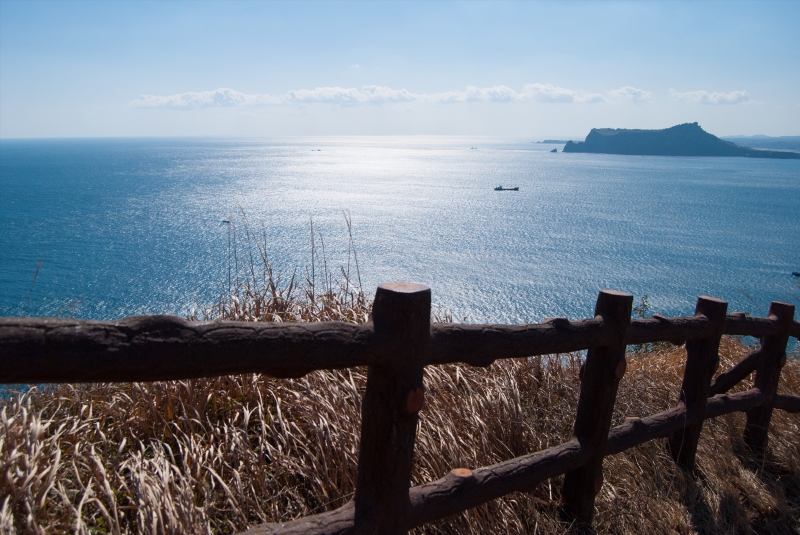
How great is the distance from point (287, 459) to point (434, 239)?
43.7 meters

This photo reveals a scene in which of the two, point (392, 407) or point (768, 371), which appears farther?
point (768, 371)

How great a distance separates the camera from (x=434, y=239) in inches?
1817

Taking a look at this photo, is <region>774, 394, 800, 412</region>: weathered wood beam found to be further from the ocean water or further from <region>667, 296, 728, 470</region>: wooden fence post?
the ocean water

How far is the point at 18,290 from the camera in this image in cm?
2988

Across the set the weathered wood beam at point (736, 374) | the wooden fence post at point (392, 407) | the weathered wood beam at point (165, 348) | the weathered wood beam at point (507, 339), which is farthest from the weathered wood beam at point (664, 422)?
the weathered wood beam at point (165, 348)

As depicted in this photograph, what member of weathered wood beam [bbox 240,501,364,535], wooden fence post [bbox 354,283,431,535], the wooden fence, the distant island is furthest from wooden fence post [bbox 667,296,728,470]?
the distant island

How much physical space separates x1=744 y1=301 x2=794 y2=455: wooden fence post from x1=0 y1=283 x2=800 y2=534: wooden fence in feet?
2.49

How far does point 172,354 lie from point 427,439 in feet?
5.74

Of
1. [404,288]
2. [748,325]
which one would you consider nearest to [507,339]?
[404,288]

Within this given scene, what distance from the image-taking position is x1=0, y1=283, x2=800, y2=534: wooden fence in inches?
52.4

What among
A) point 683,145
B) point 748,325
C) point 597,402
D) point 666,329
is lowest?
point 683,145

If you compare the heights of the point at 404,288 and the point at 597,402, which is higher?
the point at 404,288

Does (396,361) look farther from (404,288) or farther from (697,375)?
(697,375)

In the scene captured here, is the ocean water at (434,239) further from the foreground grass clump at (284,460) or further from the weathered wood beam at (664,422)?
the foreground grass clump at (284,460)
